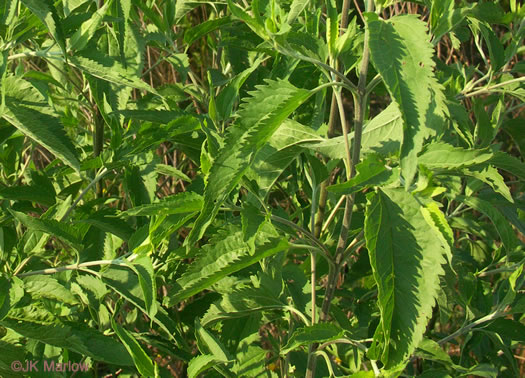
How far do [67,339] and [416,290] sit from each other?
2.30ft

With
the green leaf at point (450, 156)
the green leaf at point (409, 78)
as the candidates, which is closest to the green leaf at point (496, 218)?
the green leaf at point (450, 156)

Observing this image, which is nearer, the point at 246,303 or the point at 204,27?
the point at 246,303

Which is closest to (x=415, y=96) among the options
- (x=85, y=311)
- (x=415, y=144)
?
(x=415, y=144)

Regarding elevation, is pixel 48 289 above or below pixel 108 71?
below

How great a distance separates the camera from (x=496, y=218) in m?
1.56

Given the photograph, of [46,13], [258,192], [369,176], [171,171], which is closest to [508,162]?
[369,176]

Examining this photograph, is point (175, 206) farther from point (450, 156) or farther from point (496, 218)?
point (496, 218)

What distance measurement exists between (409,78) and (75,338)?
82 centimetres

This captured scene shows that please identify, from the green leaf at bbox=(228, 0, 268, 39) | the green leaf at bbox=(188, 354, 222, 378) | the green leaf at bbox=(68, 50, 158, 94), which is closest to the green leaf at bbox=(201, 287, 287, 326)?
the green leaf at bbox=(188, 354, 222, 378)

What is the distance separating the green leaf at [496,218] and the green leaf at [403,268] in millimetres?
528

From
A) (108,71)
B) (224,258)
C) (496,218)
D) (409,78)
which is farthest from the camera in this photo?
(496,218)

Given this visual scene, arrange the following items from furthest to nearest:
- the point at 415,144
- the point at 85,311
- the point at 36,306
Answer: the point at 85,311 < the point at 36,306 < the point at 415,144

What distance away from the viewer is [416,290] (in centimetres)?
96

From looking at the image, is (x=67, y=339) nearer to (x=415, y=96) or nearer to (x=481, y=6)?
(x=415, y=96)
